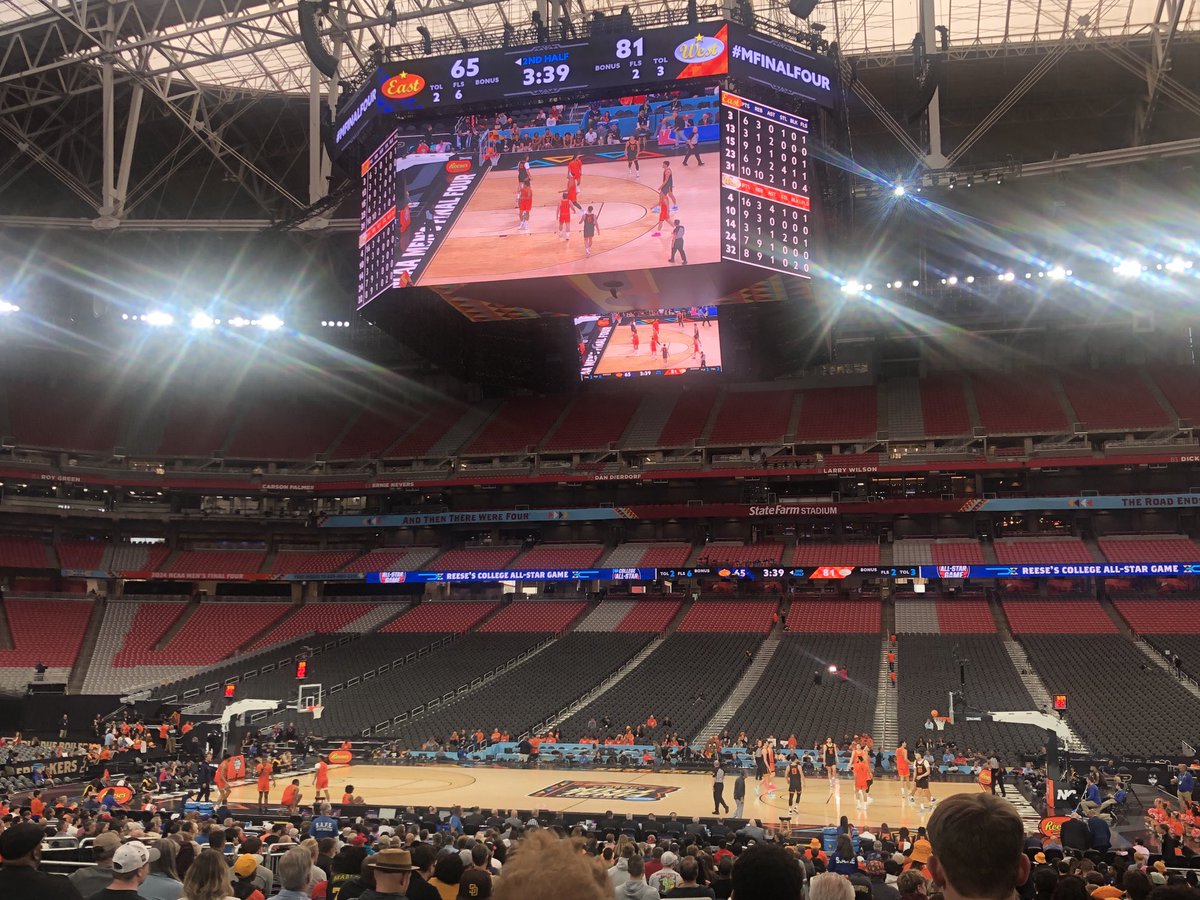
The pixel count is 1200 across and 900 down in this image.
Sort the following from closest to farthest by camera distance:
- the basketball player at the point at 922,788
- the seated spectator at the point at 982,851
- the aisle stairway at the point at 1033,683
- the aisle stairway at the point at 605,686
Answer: the seated spectator at the point at 982,851 → the basketball player at the point at 922,788 → the aisle stairway at the point at 1033,683 → the aisle stairway at the point at 605,686

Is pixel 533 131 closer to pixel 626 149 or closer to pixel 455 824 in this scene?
pixel 626 149

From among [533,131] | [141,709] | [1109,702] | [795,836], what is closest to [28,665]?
[141,709]

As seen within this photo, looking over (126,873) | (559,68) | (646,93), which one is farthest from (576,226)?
(126,873)

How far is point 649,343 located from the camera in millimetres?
44656

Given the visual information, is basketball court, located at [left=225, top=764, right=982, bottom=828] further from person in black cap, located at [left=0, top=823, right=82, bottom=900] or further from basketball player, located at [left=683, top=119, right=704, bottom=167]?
basketball player, located at [left=683, top=119, right=704, bottom=167]

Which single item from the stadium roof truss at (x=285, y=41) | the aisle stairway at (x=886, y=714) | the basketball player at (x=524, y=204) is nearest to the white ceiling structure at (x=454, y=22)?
the stadium roof truss at (x=285, y=41)

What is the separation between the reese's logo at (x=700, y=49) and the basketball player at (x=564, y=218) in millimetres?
6037

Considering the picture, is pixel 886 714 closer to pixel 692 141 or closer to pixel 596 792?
pixel 596 792

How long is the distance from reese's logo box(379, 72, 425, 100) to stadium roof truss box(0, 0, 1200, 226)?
188 cm

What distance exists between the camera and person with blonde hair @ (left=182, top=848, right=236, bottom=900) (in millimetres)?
5766

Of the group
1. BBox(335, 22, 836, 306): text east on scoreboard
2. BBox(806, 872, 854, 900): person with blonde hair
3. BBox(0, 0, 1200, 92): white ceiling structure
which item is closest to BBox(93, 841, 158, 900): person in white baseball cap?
BBox(806, 872, 854, 900): person with blonde hair

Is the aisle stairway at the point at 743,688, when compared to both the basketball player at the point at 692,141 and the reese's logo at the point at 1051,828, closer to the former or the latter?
the reese's logo at the point at 1051,828

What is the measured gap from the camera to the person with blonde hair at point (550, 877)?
2.86 metres

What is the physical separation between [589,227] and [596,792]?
1845 centimetres
